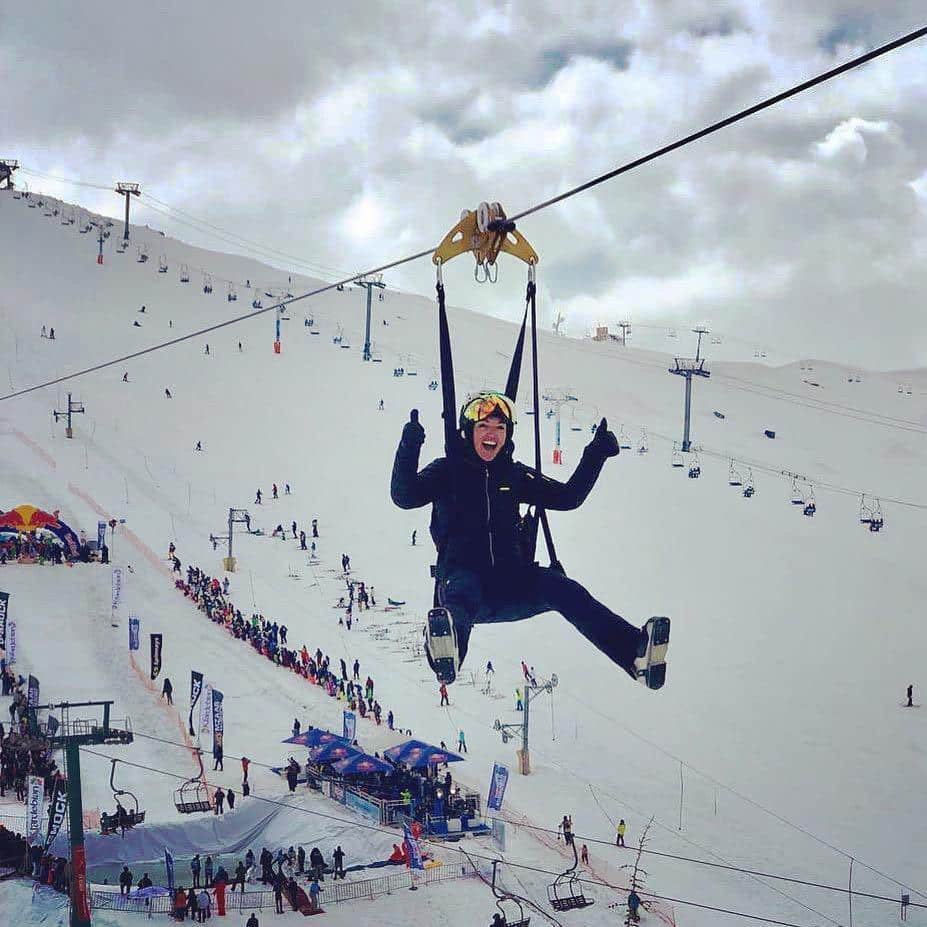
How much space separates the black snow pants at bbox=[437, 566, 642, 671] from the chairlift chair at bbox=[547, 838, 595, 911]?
8498 millimetres

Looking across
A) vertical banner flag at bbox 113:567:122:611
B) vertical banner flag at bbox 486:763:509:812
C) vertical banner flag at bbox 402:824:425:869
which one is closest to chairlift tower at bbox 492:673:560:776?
vertical banner flag at bbox 486:763:509:812

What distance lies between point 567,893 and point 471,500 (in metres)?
9.45

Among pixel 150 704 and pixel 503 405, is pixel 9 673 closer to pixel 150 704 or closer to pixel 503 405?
pixel 150 704

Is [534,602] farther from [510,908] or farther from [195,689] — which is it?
[195,689]

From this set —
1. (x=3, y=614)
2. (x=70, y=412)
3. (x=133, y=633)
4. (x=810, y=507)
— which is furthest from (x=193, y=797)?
(x=70, y=412)

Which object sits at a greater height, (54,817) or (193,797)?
(54,817)

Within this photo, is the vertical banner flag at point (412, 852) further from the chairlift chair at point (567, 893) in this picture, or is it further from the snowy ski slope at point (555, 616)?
the chairlift chair at point (567, 893)

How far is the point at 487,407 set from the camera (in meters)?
7.29

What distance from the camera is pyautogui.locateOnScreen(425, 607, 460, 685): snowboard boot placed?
249 inches

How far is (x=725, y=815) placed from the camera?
19406mm

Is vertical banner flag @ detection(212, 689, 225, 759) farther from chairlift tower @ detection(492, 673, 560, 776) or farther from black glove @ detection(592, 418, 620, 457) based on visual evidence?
black glove @ detection(592, 418, 620, 457)

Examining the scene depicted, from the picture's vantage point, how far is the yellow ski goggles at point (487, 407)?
729 cm

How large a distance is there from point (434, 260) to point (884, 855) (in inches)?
584

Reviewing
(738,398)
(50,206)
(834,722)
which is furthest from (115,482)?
(50,206)
